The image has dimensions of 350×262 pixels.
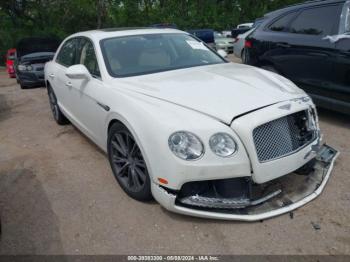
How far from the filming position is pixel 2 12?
20.5 metres

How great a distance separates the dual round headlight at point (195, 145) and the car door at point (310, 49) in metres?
2.85

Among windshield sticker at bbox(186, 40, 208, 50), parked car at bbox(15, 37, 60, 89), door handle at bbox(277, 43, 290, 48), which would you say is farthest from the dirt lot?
parked car at bbox(15, 37, 60, 89)

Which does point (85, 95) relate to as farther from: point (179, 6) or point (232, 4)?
point (232, 4)

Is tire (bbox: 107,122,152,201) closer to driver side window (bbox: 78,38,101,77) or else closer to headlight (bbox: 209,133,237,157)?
headlight (bbox: 209,133,237,157)

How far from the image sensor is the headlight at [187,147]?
8.94 ft

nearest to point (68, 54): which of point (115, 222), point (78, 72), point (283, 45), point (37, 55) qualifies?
point (78, 72)

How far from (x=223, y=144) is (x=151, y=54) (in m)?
1.84

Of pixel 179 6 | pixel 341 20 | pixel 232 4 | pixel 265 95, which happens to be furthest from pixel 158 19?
Result: pixel 265 95

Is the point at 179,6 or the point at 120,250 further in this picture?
the point at 179,6

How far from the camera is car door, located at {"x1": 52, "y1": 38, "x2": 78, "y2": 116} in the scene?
4.88 meters

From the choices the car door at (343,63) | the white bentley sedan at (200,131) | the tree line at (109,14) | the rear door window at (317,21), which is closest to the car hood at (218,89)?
the white bentley sedan at (200,131)

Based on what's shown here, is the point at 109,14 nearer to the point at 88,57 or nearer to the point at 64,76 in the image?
the point at 64,76

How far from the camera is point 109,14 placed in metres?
25.0

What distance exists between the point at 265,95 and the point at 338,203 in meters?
1.18
